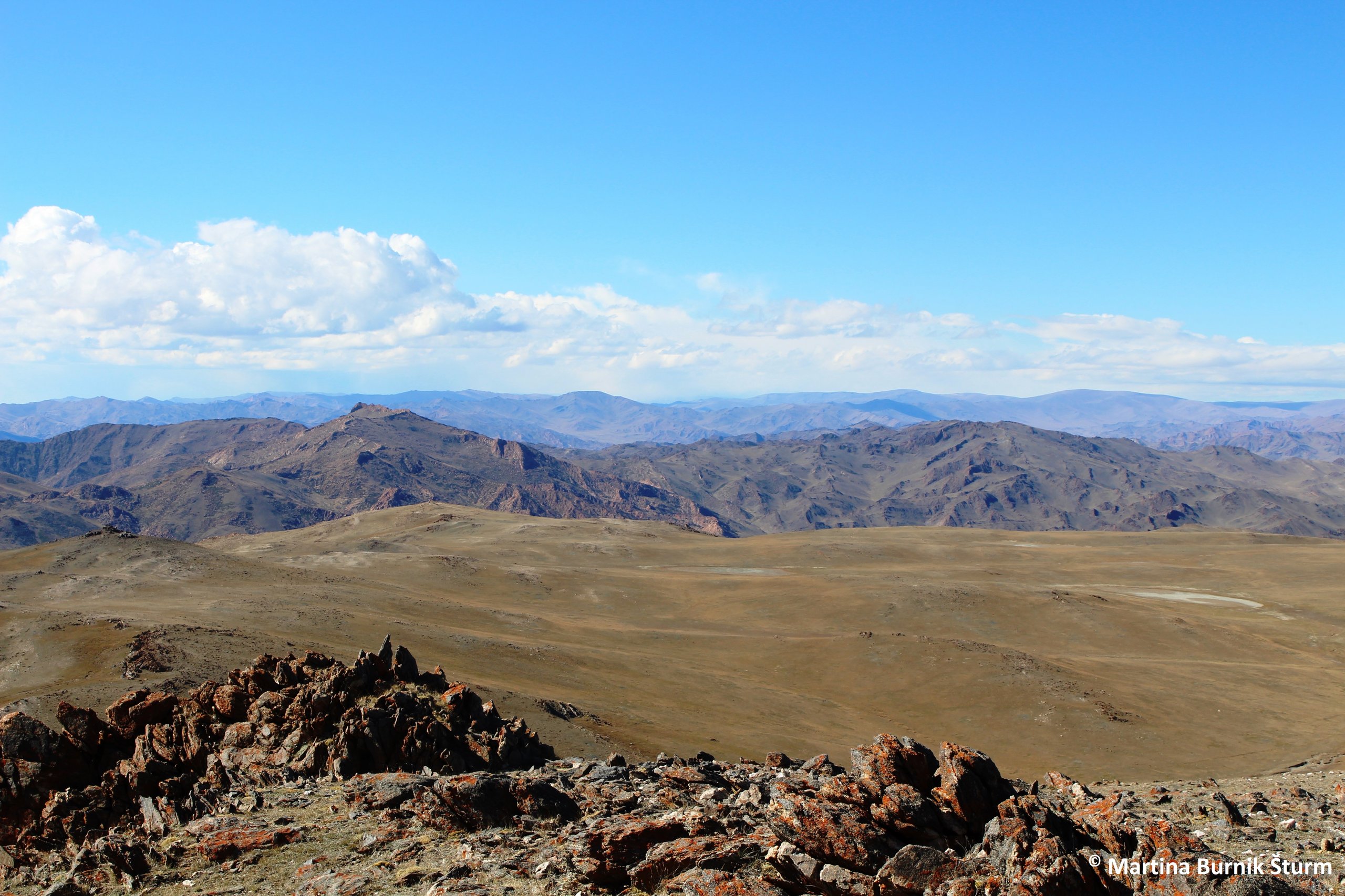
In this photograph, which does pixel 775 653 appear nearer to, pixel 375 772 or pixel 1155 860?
pixel 375 772

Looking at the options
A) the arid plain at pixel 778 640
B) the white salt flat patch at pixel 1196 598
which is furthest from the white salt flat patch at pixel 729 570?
the white salt flat patch at pixel 1196 598

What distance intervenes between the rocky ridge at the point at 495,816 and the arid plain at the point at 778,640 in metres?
8.74

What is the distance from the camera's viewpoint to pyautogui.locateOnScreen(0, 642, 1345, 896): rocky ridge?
11.9 m

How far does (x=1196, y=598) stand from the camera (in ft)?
284

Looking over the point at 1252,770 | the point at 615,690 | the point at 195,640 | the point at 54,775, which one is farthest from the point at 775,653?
the point at 54,775

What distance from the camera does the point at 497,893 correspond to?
1243cm

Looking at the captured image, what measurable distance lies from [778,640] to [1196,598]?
178ft

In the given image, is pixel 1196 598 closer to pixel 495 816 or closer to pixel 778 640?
pixel 778 640

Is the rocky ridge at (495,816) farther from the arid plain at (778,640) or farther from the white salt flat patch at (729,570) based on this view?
the white salt flat patch at (729,570)

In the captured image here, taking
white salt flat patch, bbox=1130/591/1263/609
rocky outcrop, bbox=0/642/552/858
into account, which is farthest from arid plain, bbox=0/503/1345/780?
rocky outcrop, bbox=0/642/552/858

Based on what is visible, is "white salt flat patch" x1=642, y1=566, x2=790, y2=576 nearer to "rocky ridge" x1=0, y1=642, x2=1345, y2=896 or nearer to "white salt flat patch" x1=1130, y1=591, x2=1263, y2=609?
"white salt flat patch" x1=1130, y1=591, x2=1263, y2=609

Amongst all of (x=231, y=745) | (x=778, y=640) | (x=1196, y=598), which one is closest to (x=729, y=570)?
(x=778, y=640)

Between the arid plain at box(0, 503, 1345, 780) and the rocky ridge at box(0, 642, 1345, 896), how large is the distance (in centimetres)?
874

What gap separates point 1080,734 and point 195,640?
44.9m
